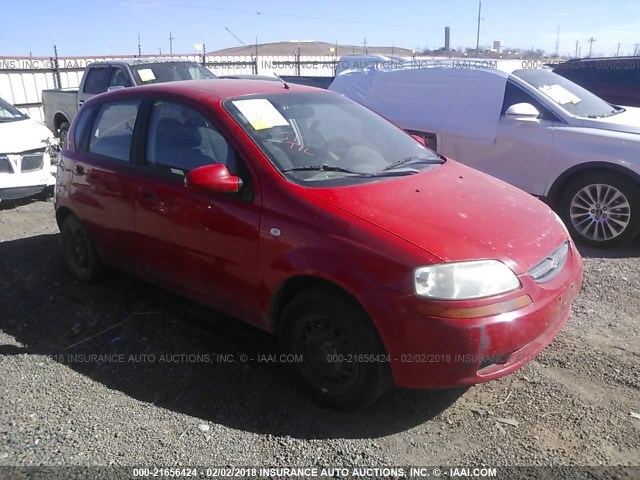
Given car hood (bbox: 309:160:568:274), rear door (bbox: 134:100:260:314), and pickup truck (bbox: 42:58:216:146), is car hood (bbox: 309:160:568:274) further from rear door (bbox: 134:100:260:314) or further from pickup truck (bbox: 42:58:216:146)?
pickup truck (bbox: 42:58:216:146)

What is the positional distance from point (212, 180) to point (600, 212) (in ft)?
13.7

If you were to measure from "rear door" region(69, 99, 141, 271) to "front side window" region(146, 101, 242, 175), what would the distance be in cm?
24

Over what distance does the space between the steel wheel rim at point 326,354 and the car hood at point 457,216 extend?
Answer: 63 cm

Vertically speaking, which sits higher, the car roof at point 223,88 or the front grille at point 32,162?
the car roof at point 223,88

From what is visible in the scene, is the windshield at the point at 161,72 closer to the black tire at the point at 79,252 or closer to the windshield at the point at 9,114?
the windshield at the point at 9,114

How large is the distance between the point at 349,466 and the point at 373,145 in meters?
2.12

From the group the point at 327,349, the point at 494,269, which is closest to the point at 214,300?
the point at 327,349

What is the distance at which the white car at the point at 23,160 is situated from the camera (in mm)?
7824

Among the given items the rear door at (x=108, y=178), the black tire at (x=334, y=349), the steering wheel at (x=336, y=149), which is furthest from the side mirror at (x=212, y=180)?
the rear door at (x=108, y=178)

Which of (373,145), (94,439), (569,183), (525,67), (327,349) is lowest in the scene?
(94,439)

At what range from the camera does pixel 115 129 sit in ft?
14.8

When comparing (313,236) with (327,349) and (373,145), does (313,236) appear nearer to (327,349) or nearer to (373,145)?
(327,349)

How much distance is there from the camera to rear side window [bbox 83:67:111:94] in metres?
11.0

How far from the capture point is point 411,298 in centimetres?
278
